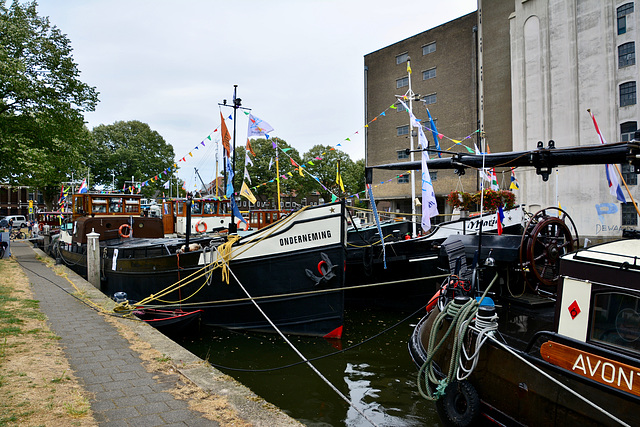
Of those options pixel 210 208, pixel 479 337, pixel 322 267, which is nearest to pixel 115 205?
pixel 210 208

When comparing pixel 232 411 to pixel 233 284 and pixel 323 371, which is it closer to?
pixel 323 371

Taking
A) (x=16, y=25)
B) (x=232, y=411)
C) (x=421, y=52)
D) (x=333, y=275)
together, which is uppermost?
(x=421, y=52)

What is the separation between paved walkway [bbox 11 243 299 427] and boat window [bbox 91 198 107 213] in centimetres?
804

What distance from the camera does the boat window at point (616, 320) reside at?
3875mm

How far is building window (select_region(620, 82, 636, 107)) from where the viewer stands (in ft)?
75.6

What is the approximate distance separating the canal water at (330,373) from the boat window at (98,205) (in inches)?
309

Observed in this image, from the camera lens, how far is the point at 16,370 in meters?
5.23

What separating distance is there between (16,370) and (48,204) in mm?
46869

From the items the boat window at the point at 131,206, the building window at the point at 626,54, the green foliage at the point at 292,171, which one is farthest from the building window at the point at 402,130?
the boat window at the point at 131,206

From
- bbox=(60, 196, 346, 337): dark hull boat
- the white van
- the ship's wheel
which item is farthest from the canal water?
the white van

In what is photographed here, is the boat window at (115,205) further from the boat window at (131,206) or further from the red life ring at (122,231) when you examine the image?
the red life ring at (122,231)

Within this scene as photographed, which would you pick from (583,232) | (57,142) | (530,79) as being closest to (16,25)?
(57,142)

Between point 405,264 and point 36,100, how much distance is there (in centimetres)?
1755

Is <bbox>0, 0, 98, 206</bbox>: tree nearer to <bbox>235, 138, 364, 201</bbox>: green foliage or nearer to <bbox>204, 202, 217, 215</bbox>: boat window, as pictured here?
<bbox>204, 202, 217, 215</bbox>: boat window
